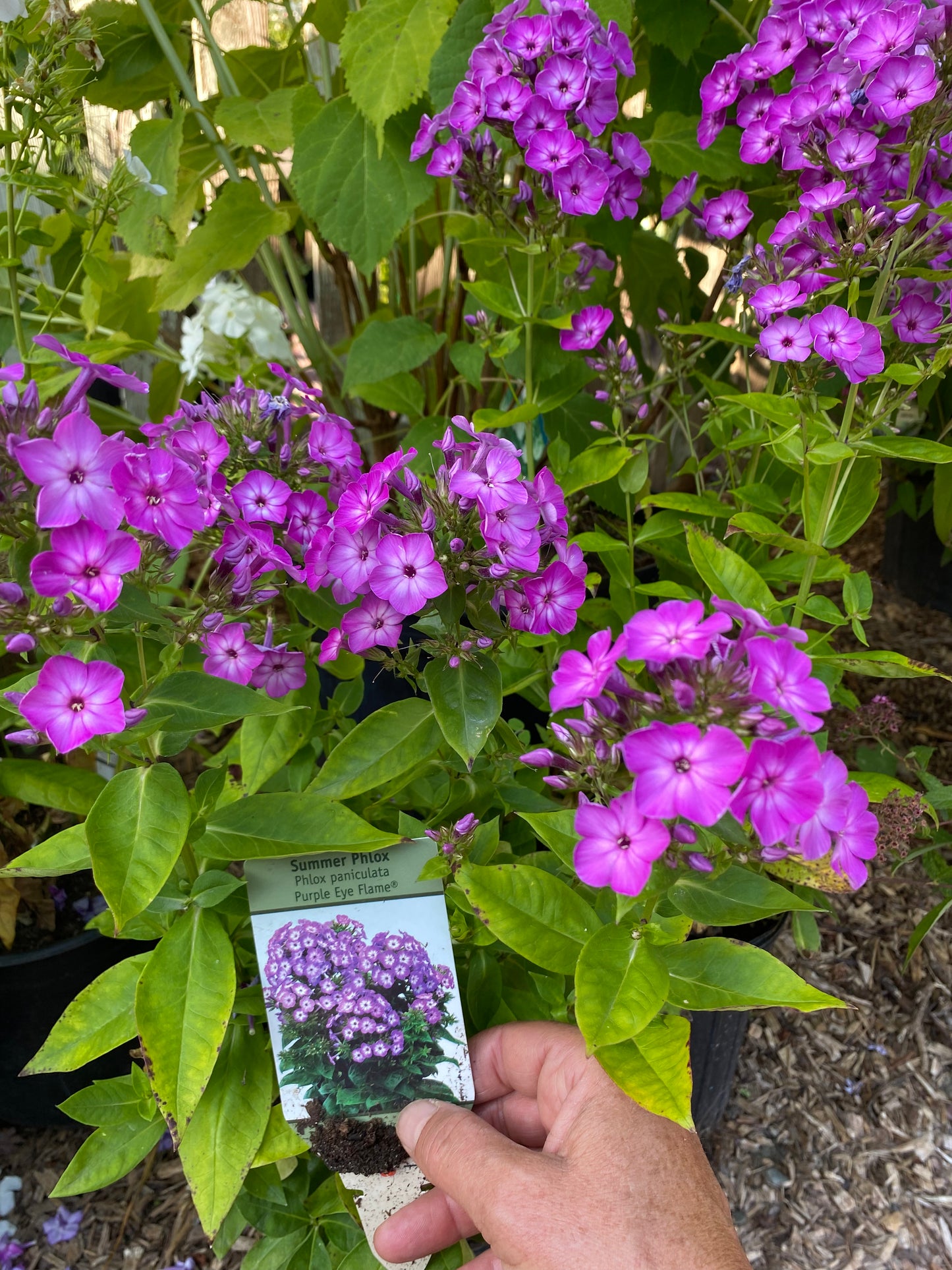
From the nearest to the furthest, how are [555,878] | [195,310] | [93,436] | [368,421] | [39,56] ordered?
1. [93,436]
2. [555,878]
3. [39,56]
4. [368,421]
5. [195,310]

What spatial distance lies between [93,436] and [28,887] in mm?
838

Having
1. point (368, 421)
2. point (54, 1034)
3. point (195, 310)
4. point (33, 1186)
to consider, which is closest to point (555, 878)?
point (54, 1034)

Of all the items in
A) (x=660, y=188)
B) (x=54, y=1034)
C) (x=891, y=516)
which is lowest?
(x=891, y=516)

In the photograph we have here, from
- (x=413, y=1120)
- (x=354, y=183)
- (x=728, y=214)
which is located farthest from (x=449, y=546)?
(x=354, y=183)

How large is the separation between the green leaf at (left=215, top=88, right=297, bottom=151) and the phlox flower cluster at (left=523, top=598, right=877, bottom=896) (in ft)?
3.47

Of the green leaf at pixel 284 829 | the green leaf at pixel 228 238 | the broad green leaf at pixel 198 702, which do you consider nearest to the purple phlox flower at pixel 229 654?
the broad green leaf at pixel 198 702

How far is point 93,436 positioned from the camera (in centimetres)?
63

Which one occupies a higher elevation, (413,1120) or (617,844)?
(617,844)

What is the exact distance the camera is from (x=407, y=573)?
2.40 feet

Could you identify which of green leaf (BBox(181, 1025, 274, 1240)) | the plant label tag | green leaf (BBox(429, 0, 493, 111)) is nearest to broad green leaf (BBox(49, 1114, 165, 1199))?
green leaf (BBox(181, 1025, 274, 1240))

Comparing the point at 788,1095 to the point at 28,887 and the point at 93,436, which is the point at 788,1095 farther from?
the point at 93,436

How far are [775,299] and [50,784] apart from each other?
874 millimetres

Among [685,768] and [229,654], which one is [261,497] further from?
[685,768]

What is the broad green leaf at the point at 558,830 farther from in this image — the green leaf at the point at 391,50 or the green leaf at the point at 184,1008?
the green leaf at the point at 391,50
